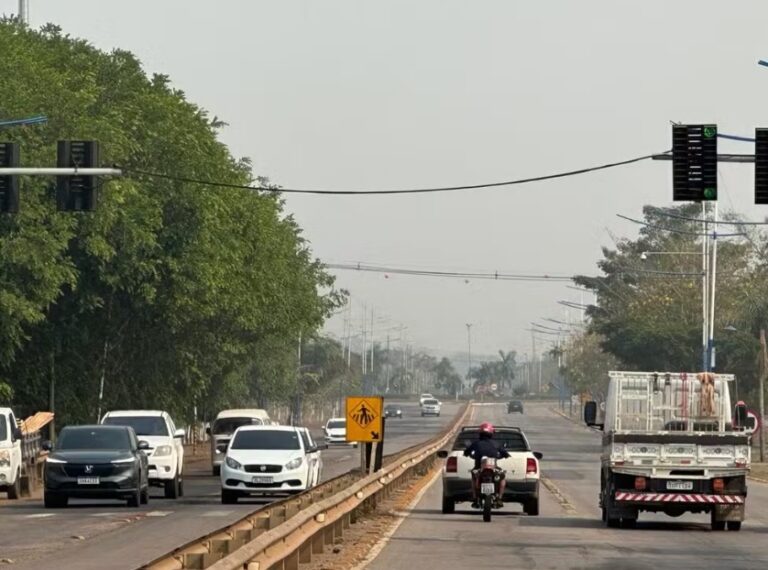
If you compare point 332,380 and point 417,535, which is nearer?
point 417,535

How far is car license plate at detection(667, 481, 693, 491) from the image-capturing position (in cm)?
3169

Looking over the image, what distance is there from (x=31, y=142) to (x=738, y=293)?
8339 centimetres

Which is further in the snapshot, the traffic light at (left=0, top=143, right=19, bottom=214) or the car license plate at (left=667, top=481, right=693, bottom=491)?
the car license plate at (left=667, top=481, right=693, bottom=491)

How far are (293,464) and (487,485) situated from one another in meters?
7.76

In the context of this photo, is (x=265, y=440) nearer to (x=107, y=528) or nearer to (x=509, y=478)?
(x=509, y=478)

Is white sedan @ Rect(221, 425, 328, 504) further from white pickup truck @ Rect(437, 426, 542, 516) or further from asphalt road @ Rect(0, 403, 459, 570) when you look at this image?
white pickup truck @ Rect(437, 426, 542, 516)

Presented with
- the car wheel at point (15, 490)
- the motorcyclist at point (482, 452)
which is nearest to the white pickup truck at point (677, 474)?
the motorcyclist at point (482, 452)

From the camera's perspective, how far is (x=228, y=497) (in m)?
39.9

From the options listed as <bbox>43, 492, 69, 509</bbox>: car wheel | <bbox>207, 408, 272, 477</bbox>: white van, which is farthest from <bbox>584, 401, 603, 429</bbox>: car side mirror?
<bbox>207, 408, 272, 477</bbox>: white van

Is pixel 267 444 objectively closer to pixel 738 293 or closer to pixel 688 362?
pixel 688 362

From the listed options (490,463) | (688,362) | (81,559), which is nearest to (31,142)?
(490,463)

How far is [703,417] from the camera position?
3441 centimetres

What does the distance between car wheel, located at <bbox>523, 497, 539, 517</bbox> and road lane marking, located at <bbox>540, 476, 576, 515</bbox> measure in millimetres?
1312

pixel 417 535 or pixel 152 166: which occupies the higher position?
pixel 152 166
